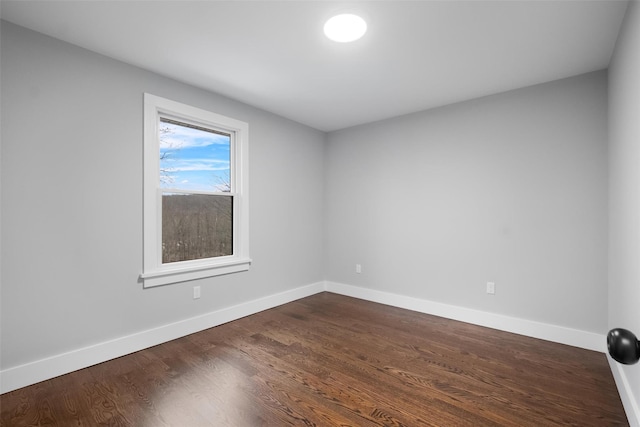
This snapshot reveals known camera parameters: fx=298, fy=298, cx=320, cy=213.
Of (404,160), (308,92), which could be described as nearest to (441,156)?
(404,160)

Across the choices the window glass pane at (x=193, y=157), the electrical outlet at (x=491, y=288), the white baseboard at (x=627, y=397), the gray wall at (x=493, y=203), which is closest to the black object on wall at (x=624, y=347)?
the white baseboard at (x=627, y=397)

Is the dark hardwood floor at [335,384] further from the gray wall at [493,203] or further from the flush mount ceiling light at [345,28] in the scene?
the flush mount ceiling light at [345,28]

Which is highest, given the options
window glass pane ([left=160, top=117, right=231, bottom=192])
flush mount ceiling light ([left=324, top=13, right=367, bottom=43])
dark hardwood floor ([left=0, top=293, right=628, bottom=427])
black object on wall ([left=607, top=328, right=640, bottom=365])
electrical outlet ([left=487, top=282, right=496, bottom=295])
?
flush mount ceiling light ([left=324, top=13, right=367, bottom=43])

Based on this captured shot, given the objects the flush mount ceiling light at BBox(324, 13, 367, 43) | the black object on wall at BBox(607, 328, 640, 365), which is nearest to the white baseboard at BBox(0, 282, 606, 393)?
the black object on wall at BBox(607, 328, 640, 365)

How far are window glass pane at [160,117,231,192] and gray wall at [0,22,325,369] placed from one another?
11.1 inches

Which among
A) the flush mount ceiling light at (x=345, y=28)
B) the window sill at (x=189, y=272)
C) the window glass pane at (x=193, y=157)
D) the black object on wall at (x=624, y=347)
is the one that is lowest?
the window sill at (x=189, y=272)

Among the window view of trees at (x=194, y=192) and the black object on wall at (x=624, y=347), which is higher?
the window view of trees at (x=194, y=192)

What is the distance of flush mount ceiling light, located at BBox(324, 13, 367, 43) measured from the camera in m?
1.99

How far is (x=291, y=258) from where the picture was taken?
4191 millimetres

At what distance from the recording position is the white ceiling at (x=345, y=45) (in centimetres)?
190

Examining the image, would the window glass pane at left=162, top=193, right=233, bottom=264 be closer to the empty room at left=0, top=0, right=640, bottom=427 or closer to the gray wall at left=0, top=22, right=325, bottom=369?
the empty room at left=0, top=0, right=640, bottom=427

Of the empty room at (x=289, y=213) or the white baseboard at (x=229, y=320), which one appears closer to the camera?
the empty room at (x=289, y=213)

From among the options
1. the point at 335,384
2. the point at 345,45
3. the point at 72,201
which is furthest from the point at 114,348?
the point at 345,45

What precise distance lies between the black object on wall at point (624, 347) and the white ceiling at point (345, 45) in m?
1.90
